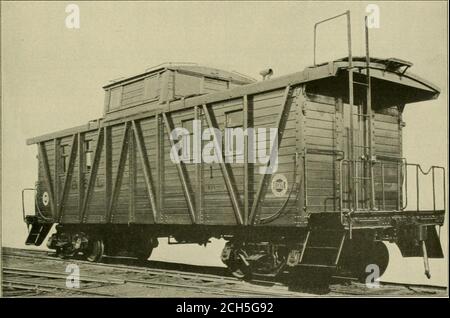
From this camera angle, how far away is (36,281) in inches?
487

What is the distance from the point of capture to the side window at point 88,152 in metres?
16.5

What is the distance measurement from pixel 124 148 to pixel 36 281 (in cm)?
414

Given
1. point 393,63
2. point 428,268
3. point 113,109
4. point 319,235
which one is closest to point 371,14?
point 393,63

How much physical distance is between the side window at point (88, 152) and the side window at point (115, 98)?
120 cm

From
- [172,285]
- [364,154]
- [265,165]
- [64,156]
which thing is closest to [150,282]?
[172,285]

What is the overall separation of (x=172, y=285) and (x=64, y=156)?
26.2ft

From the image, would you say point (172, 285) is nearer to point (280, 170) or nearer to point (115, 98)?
point (280, 170)

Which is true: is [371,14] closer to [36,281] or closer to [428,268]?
[428,268]

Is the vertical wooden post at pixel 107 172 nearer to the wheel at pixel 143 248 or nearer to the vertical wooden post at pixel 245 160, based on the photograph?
the wheel at pixel 143 248

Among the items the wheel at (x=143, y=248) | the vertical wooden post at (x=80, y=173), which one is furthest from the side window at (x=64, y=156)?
the wheel at (x=143, y=248)

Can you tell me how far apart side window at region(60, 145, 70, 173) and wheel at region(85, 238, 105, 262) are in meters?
2.64

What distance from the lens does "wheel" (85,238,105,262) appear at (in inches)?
636

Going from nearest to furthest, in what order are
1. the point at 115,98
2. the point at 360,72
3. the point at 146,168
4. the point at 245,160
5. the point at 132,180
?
1. the point at 360,72
2. the point at 245,160
3. the point at 146,168
4. the point at 132,180
5. the point at 115,98

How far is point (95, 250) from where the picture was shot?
16.3m
